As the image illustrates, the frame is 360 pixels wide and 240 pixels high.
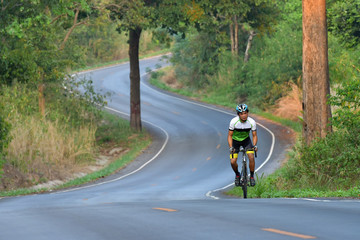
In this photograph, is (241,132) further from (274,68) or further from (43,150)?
(274,68)

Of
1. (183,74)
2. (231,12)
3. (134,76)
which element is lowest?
(183,74)

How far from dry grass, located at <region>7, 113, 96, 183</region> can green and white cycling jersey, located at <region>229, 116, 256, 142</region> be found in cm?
1451

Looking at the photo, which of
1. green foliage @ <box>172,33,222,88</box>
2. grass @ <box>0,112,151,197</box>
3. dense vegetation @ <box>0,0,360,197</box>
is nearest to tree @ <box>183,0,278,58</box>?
dense vegetation @ <box>0,0,360,197</box>

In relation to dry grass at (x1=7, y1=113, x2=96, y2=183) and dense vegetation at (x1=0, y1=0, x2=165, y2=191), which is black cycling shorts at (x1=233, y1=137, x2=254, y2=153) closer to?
dense vegetation at (x1=0, y1=0, x2=165, y2=191)

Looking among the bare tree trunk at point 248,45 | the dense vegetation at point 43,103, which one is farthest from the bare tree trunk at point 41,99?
the bare tree trunk at point 248,45

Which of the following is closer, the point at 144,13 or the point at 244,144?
the point at 244,144

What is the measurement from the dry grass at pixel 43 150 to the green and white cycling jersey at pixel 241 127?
14.5 meters

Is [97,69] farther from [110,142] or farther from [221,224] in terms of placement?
[221,224]

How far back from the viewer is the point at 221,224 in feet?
27.8

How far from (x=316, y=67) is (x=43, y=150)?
1569 cm

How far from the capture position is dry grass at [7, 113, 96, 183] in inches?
1124

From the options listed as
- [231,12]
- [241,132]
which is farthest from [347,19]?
[241,132]

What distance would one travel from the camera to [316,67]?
19078mm

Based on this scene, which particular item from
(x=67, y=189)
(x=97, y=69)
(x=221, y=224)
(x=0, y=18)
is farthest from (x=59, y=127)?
(x=97, y=69)
